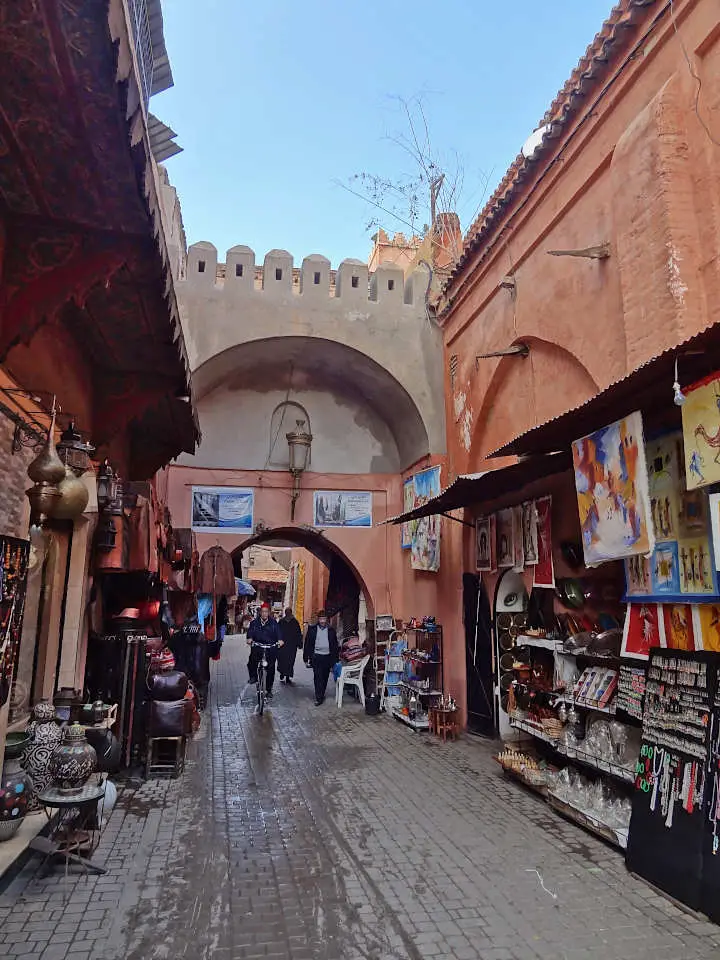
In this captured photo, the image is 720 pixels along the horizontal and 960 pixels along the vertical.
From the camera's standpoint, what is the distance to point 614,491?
4.39 metres

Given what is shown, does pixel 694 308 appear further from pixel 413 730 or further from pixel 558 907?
pixel 413 730

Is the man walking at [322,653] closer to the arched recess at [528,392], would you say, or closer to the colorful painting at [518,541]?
the arched recess at [528,392]

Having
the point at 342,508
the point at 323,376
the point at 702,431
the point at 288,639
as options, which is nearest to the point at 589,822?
the point at 702,431

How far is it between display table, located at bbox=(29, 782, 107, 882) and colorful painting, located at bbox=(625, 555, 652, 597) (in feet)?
14.0

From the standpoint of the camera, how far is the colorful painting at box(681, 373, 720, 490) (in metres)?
3.55

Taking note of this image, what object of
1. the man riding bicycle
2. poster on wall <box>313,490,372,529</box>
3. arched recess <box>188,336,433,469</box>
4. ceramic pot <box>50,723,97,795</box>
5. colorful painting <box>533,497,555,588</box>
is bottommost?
ceramic pot <box>50,723,97,795</box>

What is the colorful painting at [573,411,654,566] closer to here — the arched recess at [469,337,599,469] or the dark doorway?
the arched recess at [469,337,599,469]

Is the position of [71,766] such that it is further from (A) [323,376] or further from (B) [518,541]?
(A) [323,376]

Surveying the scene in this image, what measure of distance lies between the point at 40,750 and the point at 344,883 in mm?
2345

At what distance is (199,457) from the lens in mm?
11758

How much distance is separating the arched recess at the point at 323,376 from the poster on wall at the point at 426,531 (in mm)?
463

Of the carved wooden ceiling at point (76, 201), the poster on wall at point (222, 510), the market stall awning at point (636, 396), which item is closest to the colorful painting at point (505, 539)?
the market stall awning at point (636, 396)

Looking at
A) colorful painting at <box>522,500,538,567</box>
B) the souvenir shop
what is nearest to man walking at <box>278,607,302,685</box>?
colorful painting at <box>522,500,538,567</box>

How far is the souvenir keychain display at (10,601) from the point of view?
410 centimetres
